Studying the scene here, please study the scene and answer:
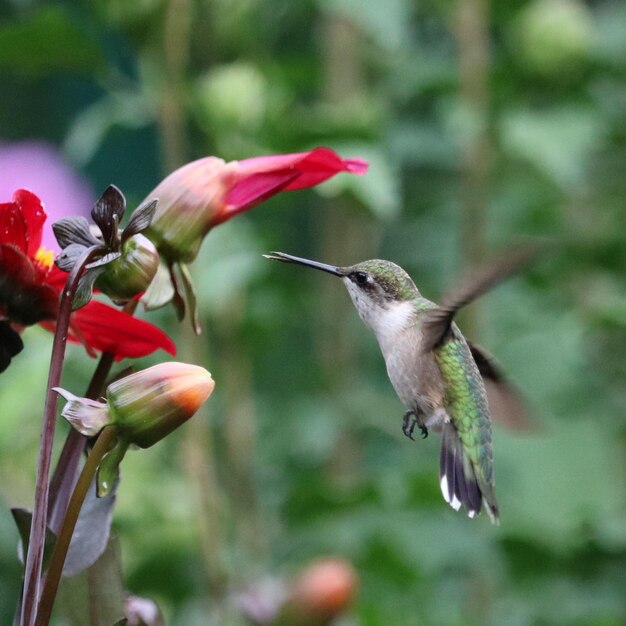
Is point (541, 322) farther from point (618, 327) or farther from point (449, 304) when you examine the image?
point (449, 304)

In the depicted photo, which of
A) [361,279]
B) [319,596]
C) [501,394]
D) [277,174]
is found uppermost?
[277,174]

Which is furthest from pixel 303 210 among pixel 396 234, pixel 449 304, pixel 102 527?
pixel 102 527

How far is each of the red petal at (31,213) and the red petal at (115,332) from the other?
0.05 metres

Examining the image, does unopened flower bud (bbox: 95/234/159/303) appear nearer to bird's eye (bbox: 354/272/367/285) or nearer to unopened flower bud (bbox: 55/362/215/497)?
unopened flower bud (bbox: 55/362/215/497)

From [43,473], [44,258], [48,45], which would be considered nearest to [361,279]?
[44,258]

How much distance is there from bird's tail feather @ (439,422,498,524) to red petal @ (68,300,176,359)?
8.1 inches

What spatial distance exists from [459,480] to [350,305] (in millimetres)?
772

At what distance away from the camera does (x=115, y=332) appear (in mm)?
609

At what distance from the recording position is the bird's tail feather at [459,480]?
72 cm

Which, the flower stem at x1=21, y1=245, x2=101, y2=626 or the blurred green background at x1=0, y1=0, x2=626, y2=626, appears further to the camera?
the blurred green background at x1=0, y1=0, x2=626, y2=626

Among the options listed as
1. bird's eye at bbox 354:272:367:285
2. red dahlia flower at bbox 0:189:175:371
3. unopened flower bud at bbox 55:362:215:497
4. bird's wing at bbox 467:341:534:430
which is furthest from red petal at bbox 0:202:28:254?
bird's wing at bbox 467:341:534:430

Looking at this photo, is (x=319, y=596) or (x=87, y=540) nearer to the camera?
(x=87, y=540)

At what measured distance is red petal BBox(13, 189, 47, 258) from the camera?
1.97 feet

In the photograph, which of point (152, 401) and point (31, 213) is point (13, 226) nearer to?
point (31, 213)
